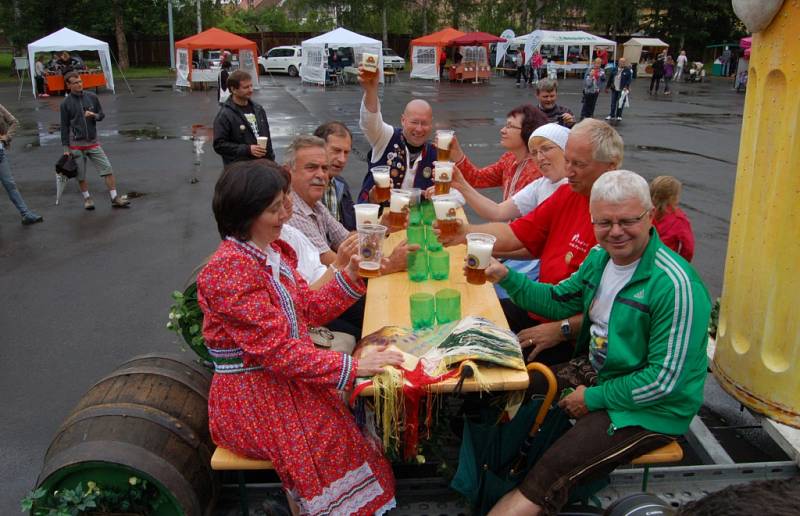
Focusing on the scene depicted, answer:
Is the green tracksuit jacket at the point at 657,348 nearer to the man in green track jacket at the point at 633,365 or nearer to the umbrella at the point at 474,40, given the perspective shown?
the man in green track jacket at the point at 633,365

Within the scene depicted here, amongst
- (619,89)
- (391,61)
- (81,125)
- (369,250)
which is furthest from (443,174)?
(391,61)

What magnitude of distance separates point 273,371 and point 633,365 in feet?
4.81

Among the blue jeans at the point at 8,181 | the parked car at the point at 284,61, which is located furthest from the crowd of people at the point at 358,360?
the parked car at the point at 284,61

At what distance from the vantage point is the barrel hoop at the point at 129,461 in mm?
2672

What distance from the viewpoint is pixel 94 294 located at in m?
6.40

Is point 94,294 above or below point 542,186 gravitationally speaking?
below

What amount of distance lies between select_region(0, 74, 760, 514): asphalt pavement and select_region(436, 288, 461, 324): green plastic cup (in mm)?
2454

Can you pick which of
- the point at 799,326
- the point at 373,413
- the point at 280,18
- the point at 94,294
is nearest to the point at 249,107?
the point at 94,294

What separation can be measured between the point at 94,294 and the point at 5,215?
381 cm

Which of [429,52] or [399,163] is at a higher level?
[429,52]

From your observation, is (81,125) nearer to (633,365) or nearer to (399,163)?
(399,163)

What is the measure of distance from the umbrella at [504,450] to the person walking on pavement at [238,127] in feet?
15.7

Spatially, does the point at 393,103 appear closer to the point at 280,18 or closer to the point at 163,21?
the point at 163,21

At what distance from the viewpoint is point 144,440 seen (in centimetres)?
279
